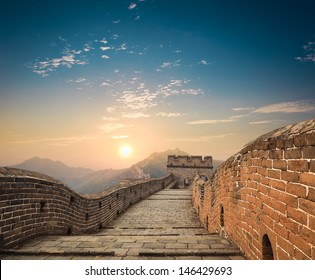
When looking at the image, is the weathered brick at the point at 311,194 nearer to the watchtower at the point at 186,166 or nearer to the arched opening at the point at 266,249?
the arched opening at the point at 266,249

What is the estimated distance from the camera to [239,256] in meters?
3.47

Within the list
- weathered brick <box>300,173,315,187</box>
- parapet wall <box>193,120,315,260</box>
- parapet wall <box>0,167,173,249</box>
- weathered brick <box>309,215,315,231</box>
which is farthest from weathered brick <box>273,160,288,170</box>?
parapet wall <box>0,167,173,249</box>

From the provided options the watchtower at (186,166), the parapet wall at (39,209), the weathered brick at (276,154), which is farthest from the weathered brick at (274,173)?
the watchtower at (186,166)

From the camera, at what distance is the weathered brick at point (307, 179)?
6.26 ft

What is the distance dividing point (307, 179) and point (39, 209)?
469cm

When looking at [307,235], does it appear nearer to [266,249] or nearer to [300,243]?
[300,243]

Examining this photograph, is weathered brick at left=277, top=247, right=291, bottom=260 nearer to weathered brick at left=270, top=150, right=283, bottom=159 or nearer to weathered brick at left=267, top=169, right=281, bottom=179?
weathered brick at left=267, top=169, right=281, bottom=179

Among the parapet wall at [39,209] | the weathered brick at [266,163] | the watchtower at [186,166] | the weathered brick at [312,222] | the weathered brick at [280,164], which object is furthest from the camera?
the watchtower at [186,166]

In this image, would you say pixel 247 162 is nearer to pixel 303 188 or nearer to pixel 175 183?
pixel 303 188

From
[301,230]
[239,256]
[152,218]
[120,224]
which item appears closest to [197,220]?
[152,218]

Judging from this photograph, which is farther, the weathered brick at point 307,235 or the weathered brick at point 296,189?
the weathered brick at point 296,189

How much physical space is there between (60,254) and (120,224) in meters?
6.03

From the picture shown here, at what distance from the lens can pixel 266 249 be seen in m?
2.82

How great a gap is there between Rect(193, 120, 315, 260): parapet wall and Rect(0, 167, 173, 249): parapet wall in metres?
3.62
